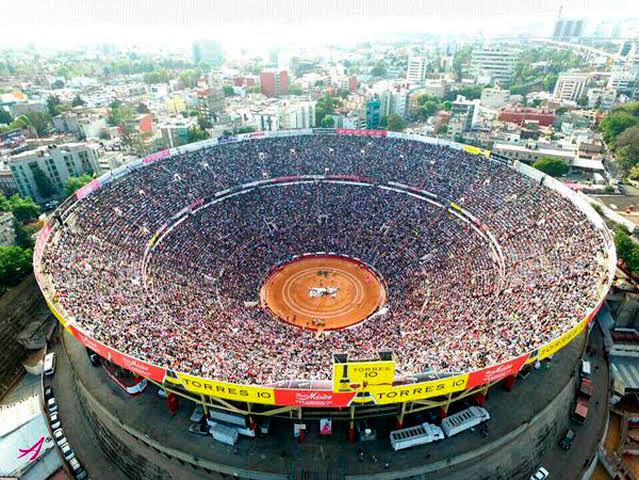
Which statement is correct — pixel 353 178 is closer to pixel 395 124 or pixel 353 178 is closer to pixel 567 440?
pixel 567 440

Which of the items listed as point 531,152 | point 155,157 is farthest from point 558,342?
point 531,152

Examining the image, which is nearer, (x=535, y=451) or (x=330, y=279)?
(x=535, y=451)

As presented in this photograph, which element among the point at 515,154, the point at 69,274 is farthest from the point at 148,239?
the point at 515,154

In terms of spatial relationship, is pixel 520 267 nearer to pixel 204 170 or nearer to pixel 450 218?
pixel 450 218

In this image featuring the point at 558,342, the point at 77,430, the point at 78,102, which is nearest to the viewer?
the point at 558,342

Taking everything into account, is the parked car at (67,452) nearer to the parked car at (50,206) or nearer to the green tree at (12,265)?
the green tree at (12,265)

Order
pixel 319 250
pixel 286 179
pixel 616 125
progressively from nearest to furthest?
pixel 319 250, pixel 286 179, pixel 616 125
